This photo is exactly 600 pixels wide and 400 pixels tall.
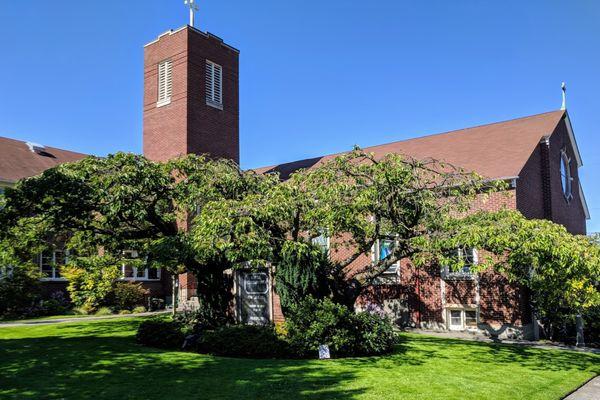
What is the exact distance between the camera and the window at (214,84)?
25219 mm

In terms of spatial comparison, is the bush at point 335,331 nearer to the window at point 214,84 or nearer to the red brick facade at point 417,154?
the red brick facade at point 417,154

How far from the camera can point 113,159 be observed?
13438 millimetres

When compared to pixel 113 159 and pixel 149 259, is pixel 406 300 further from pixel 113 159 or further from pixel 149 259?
pixel 113 159

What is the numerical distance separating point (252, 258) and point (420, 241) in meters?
3.87

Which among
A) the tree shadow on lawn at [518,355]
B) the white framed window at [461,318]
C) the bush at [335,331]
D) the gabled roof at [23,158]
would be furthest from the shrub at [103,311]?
the white framed window at [461,318]

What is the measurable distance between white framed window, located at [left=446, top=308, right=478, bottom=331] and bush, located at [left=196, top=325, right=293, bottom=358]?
7606 millimetres

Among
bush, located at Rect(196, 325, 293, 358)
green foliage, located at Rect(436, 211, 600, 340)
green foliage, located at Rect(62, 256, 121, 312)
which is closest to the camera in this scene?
green foliage, located at Rect(436, 211, 600, 340)

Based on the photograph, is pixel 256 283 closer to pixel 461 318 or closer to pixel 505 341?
pixel 461 318

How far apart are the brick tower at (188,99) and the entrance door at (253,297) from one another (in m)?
5.75

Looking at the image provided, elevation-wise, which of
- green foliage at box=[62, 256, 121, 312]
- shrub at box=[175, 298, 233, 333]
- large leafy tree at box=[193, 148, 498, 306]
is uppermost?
large leafy tree at box=[193, 148, 498, 306]

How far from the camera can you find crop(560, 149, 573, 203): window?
71.7 ft

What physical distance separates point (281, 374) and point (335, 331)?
7.84ft

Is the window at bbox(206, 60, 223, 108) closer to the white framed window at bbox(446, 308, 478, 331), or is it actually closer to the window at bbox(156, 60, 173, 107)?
the window at bbox(156, 60, 173, 107)

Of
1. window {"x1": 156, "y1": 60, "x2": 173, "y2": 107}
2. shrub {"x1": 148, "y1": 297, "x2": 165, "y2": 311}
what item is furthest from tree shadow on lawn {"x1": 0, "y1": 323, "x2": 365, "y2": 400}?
window {"x1": 156, "y1": 60, "x2": 173, "y2": 107}
